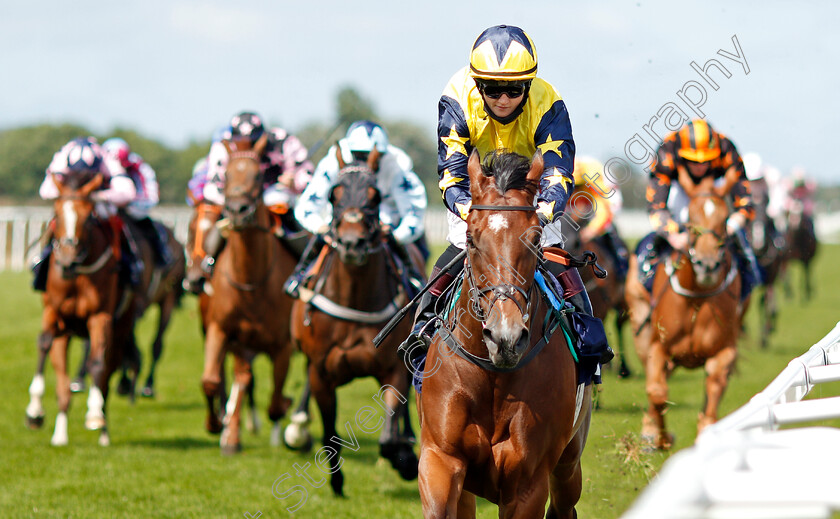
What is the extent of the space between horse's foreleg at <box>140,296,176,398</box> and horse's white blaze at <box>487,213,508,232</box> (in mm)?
8748

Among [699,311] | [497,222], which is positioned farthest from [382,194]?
[497,222]

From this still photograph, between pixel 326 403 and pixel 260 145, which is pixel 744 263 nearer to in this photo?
pixel 326 403

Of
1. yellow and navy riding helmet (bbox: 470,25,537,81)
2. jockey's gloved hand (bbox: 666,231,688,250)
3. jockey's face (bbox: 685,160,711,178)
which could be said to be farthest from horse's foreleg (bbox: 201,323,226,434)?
yellow and navy riding helmet (bbox: 470,25,537,81)

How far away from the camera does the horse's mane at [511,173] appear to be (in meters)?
3.84

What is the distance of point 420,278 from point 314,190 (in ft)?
3.41

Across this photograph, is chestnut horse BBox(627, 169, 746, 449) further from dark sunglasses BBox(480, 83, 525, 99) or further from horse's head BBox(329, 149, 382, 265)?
dark sunglasses BBox(480, 83, 525, 99)

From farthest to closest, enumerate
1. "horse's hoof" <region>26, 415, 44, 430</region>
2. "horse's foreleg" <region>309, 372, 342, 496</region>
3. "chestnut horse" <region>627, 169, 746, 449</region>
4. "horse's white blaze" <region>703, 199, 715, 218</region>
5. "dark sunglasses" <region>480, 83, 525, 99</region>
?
"horse's hoof" <region>26, 415, 44, 430</region>
"horse's white blaze" <region>703, 199, 715, 218</region>
"chestnut horse" <region>627, 169, 746, 449</region>
"horse's foreleg" <region>309, 372, 342, 496</region>
"dark sunglasses" <region>480, 83, 525, 99</region>

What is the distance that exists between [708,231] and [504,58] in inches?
161

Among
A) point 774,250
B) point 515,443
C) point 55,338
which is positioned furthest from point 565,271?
point 774,250

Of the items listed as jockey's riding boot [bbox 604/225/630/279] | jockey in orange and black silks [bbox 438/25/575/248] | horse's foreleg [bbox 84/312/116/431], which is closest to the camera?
jockey in orange and black silks [bbox 438/25/575/248]

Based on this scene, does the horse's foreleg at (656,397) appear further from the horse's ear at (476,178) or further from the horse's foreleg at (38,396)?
the horse's foreleg at (38,396)

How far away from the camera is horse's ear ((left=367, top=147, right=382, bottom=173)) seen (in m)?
7.19

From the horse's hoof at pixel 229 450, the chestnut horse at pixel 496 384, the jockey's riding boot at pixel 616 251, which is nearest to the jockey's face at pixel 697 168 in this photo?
the jockey's riding boot at pixel 616 251

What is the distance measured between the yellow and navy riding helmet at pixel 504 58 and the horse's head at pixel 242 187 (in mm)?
4089
